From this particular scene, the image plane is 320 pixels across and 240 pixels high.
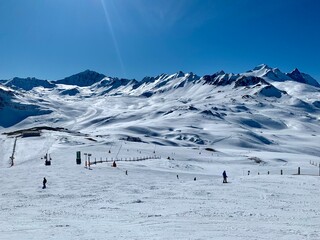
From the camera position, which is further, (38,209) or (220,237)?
(38,209)

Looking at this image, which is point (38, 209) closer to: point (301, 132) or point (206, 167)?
point (206, 167)

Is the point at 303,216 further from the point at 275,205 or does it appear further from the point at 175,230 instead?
the point at 175,230

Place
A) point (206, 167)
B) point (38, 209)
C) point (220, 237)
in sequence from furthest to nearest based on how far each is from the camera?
1. point (206, 167)
2. point (38, 209)
3. point (220, 237)

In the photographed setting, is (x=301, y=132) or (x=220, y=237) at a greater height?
(x=301, y=132)

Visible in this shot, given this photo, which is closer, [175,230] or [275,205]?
[175,230]

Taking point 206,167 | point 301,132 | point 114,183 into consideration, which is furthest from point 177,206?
point 301,132

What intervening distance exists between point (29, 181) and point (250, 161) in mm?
48675

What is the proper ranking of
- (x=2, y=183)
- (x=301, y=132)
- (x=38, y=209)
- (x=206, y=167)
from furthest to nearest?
1. (x=301, y=132)
2. (x=206, y=167)
3. (x=2, y=183)
4. (x=38, y=209)

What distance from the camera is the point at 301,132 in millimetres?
194750

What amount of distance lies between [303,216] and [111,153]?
179 ft

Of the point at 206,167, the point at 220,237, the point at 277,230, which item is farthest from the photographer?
the point at 206,167

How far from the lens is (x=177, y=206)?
24297 mm

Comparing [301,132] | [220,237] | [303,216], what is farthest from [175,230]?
[301,132]

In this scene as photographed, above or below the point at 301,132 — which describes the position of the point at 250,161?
below
